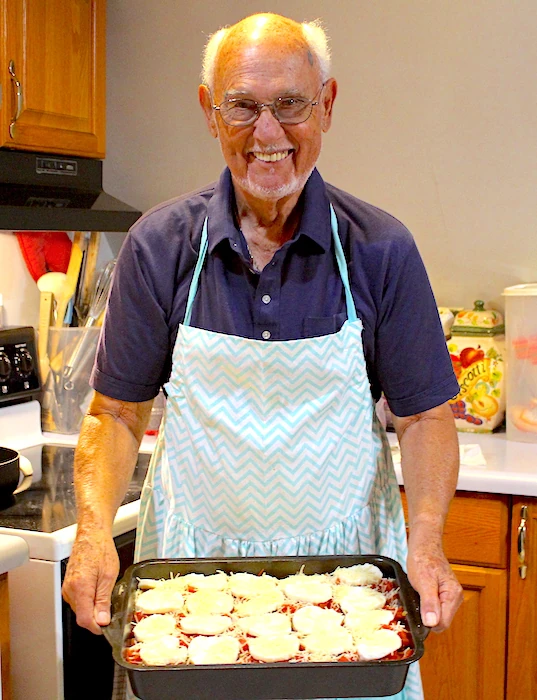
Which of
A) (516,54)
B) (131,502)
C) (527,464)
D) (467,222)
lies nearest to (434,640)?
(527,464)

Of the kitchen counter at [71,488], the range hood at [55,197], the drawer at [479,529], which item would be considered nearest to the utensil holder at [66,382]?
the kitchen counter at [71,488]

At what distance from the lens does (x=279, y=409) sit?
4.47ft

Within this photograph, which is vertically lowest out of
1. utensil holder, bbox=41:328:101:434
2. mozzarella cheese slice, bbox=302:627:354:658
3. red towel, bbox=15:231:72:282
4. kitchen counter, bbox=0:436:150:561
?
kitchen counter, bbox=0:436:150:561

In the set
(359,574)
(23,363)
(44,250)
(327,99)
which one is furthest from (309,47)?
(44,250)

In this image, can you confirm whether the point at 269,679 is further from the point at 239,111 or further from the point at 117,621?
the point at 239,111

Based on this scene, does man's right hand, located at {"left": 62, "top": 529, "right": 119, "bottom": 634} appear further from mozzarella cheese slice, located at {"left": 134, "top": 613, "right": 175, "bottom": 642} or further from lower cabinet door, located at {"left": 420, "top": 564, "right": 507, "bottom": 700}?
lower cabinet door, located at {"left": 420, "top": 564, "right": 507, "bottom": 700}

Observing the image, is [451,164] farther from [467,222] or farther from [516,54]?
[516,54]

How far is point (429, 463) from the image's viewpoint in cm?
133

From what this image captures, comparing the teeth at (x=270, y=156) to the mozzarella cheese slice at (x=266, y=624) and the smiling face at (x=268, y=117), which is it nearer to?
the smiling face at (x=268, y=117)

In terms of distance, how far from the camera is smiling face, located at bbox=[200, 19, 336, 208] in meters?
1.24

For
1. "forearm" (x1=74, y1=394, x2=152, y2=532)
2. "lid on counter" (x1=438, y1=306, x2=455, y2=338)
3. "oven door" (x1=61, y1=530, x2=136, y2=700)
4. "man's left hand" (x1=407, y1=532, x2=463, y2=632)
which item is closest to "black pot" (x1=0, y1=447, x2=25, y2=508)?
"oven door" (x1=61, y1=530, x2=136, y2=700)

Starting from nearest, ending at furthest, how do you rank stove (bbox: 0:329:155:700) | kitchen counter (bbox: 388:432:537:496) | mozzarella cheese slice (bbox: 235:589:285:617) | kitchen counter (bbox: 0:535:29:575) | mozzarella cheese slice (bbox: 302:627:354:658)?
mozzarella cheese slice (bbox: 302:627:354:658)
mozzarella cheese slice (bbox: 235:589:285:617)
kitchen counter (bbox: 0:535:29:575)
stove (bbox: 0:329:155:700)
kitchen counter (bbox: 388:432:537:496)

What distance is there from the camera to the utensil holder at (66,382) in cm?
241

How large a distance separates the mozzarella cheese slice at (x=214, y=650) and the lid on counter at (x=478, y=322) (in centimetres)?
143
